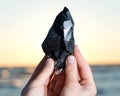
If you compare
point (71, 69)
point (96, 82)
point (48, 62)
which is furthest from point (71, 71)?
point (96, 82)

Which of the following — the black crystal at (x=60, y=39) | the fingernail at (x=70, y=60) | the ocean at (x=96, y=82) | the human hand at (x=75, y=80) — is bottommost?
the ocean at (x=96, y=82)

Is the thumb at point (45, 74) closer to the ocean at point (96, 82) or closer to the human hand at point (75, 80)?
the human hand at point (75, 80)

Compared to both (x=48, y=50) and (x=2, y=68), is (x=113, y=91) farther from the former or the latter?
(x=48, y=50)

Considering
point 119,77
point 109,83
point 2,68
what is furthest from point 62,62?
point 2,68

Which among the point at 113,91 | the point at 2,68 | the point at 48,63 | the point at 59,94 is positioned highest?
the point at 48,63

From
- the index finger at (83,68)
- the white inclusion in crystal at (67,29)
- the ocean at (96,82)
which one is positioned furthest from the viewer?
the ocean at (96,82)

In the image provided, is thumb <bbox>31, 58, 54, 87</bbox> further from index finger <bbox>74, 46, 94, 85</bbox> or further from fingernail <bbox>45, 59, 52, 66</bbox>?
index finger <bbox>74, 46, 94, 85</bbox>

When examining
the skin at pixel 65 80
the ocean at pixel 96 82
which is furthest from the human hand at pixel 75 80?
the ocean at pixel 96 82
